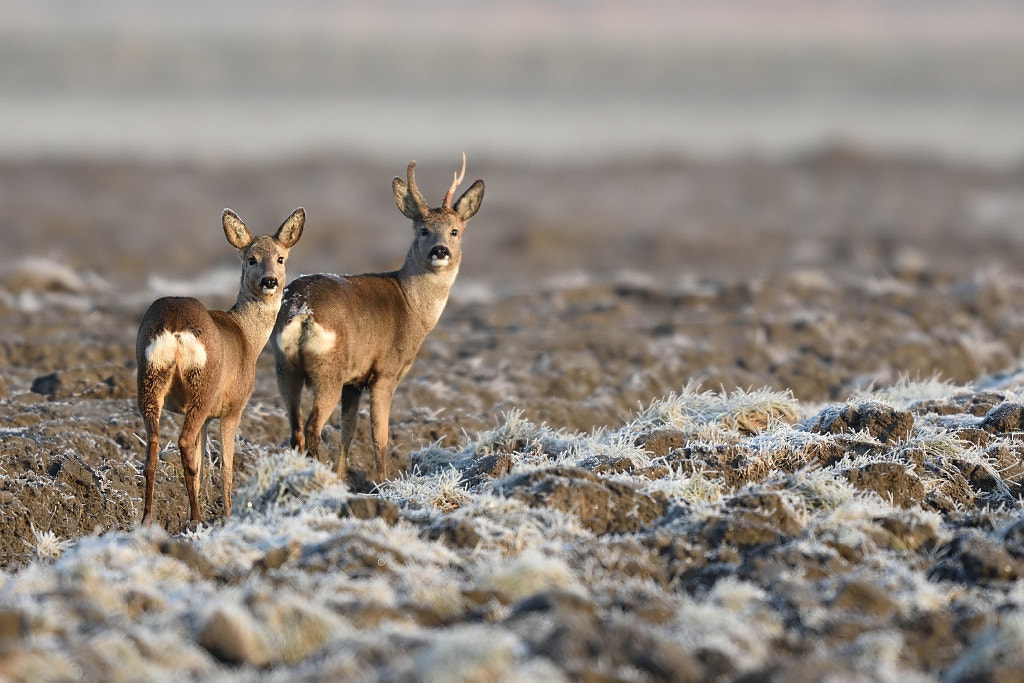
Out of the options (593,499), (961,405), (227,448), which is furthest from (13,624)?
(961,405)

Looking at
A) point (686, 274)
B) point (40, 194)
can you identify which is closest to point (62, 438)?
point (686, 274)

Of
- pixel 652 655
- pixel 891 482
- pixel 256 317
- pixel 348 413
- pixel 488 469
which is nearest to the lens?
pixel 652 655

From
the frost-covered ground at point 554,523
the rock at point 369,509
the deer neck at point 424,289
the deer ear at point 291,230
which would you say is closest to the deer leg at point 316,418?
the frost-covered ground at point 554,523

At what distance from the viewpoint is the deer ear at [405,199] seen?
1156 cm

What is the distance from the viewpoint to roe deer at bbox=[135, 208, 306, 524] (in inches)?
349

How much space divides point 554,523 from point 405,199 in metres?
4.59

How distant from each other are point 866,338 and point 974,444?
9707 millimetres

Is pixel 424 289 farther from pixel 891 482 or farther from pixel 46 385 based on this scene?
pixel 46 385

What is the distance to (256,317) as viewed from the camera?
10.0m

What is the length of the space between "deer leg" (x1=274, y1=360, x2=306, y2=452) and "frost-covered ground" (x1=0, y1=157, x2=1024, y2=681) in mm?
736

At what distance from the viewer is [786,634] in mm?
6246

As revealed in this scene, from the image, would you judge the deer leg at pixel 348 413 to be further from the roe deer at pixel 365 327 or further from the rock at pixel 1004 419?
the rock at pixel 1004 419

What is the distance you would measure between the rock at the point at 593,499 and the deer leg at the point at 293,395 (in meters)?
2.16

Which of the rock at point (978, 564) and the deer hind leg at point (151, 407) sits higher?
the deer hind leg at point (151, 407)
